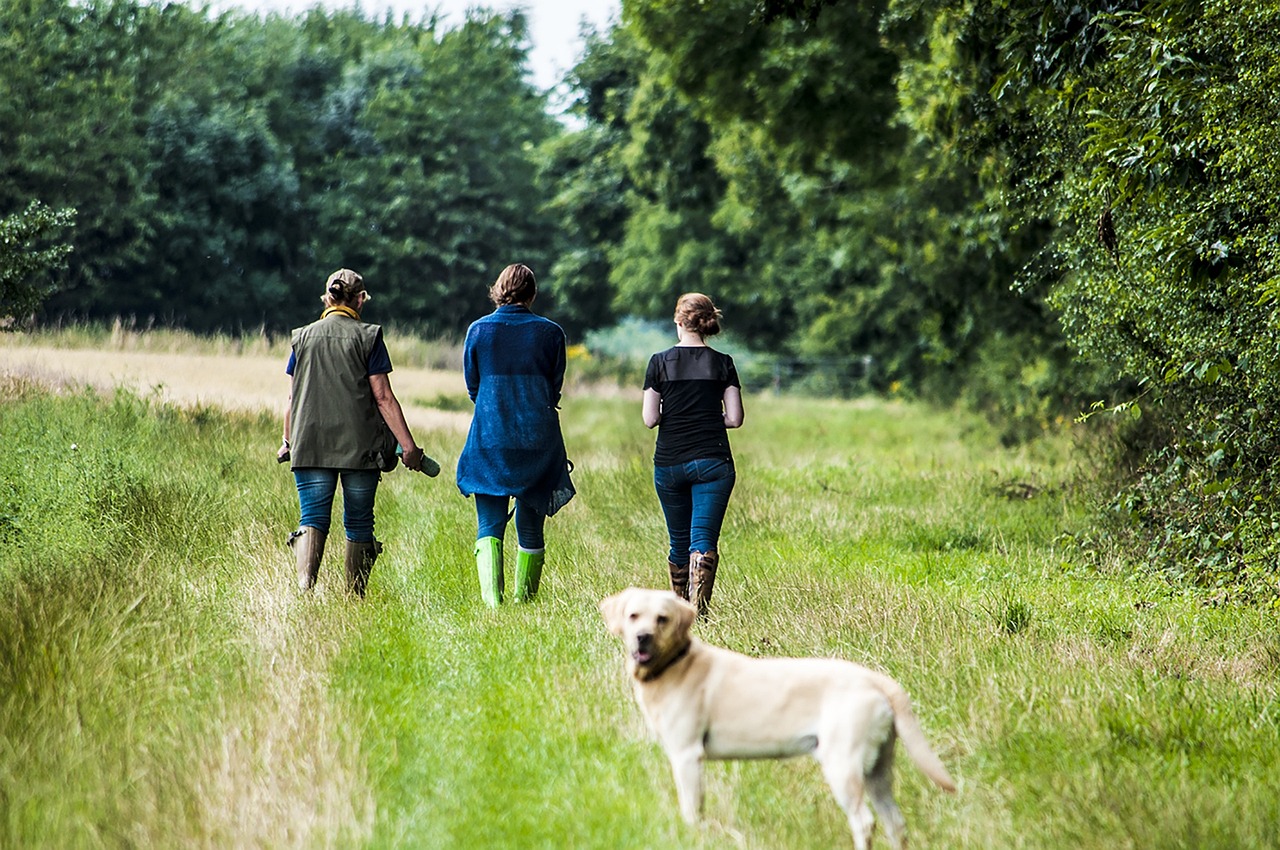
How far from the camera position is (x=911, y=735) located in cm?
354

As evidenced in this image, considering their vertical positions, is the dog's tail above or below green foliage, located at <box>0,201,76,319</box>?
below

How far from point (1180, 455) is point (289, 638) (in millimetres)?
5825

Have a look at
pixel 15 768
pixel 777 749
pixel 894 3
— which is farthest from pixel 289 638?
pixel 894 3

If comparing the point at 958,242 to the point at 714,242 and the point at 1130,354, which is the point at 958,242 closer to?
the point at 1130,354

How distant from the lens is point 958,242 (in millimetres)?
17000

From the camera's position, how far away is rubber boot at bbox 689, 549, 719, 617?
7016 millimetres

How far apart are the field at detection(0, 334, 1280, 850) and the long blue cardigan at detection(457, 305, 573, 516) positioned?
748 mm

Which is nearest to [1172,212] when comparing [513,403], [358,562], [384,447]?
[513,403]

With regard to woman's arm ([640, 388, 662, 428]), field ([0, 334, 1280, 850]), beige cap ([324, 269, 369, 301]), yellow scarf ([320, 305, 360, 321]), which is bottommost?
field ([0, 334, 1280, 850])

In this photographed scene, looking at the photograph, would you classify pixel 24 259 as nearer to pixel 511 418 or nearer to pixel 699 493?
pixel 511 418

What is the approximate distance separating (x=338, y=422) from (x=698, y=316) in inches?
81.1

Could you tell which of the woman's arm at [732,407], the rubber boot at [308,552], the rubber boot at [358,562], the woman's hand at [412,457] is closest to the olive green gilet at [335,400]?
the woman's hand at [412,457]

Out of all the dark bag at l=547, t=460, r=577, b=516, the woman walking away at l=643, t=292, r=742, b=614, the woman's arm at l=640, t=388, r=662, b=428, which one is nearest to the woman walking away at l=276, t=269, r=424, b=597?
the dark bag at l=547, t=460, r=577, b=516

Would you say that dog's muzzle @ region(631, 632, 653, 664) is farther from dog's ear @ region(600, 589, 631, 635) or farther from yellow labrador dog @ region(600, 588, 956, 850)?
dog's ear @ region(600, 589, 631, 635)
